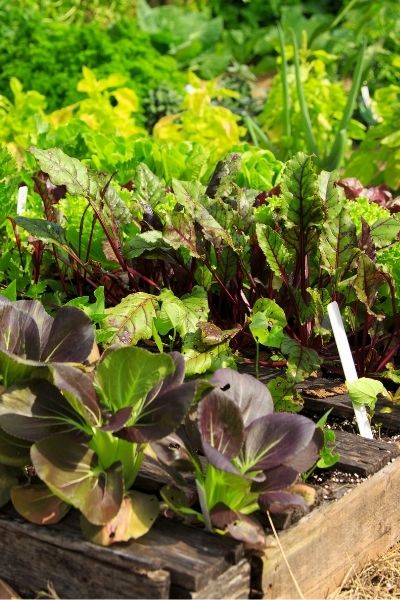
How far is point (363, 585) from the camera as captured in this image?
218 centimetres

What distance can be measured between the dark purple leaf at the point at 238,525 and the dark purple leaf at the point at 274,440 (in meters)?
0.10

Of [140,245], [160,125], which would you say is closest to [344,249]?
[140,245]

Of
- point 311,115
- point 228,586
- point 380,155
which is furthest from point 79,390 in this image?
point 311,115

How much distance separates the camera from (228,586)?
1.85 metres

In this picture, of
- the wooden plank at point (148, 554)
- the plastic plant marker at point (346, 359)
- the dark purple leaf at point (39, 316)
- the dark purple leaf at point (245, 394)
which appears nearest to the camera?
the wooden plank at point (148, 554)

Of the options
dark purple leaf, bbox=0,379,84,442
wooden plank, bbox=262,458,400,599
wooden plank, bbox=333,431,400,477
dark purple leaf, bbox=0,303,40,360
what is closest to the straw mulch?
wooden plank, bbox=262,458,400,599

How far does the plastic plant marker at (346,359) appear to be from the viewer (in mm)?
2461

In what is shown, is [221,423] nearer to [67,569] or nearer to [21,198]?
[67,569]

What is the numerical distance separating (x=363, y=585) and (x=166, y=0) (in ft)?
24.8

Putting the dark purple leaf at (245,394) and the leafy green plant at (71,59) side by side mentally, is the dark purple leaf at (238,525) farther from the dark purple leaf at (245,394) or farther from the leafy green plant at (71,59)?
the leafy green plant at (71,59)

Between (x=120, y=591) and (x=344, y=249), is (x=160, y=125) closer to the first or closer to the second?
(x=344, y=249)

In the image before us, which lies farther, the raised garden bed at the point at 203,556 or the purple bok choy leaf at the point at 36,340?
the purple bok choy leaf at the point at 36,340

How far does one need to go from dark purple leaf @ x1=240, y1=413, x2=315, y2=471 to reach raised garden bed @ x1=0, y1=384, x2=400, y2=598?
136mm

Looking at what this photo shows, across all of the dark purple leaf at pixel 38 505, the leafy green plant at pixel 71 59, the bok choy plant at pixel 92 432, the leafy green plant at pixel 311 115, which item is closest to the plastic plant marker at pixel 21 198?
the bok choy plant at pixel 92 432
